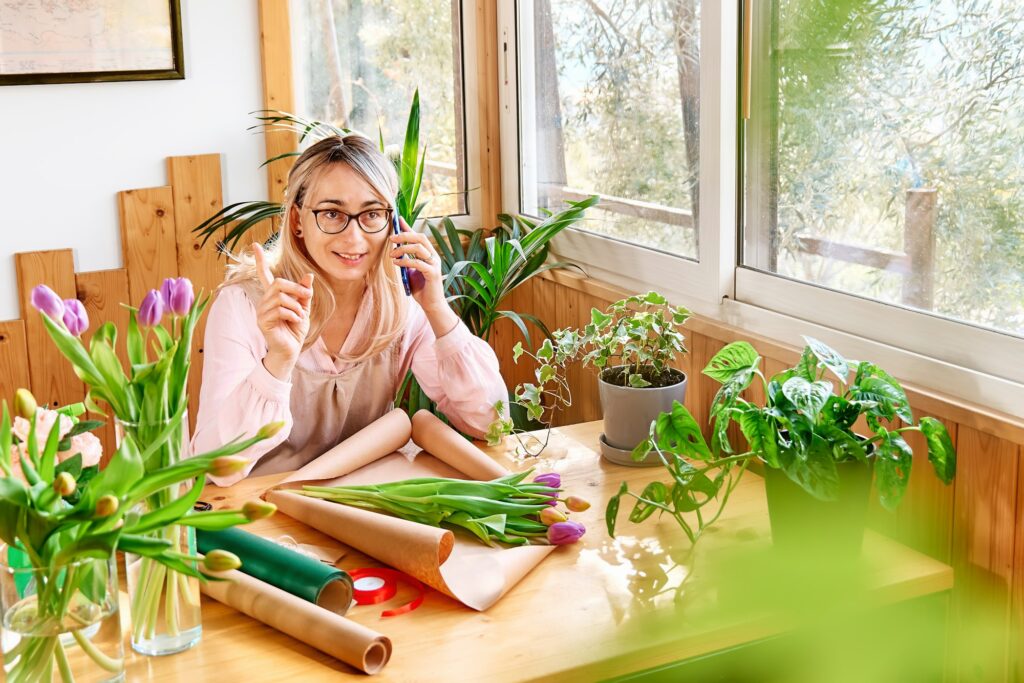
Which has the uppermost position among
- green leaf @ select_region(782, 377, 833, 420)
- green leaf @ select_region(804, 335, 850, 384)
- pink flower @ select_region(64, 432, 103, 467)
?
green leaf @ select_region(804, 335, 850, 384)

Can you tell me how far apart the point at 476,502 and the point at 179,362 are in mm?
513

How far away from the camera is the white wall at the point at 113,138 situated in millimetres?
2650

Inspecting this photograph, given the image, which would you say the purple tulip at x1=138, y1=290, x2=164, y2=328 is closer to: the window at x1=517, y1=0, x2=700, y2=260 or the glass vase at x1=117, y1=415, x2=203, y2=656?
the glass vase at x1=117, y1=415, x2=203, y2=656

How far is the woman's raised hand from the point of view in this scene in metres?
1.72

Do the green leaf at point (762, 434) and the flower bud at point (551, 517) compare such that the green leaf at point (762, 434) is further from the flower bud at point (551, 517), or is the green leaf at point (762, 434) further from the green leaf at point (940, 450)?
the flower bud at point (551, 517)

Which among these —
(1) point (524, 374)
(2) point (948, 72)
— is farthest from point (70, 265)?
(2) point (948, 72)

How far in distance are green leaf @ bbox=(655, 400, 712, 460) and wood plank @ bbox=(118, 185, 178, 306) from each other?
5.83 ft

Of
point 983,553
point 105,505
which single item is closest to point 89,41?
point 105,505

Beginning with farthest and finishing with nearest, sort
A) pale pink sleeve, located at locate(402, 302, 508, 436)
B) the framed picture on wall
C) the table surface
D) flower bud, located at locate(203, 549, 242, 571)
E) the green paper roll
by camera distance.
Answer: the framed picture on wall
pale pink sleeve, located at locate(402, 302, 508, 436)
the green paper roll
the table surface
flower bud, located at locate(203, 549, 242, 571)

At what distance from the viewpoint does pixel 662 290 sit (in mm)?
2250

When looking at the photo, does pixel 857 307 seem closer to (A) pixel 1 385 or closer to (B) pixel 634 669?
(B) pixel 634 669

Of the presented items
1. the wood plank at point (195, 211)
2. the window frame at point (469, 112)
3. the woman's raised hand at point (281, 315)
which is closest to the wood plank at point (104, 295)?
the wood plank at point (195, 211)

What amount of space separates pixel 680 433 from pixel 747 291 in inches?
23.9

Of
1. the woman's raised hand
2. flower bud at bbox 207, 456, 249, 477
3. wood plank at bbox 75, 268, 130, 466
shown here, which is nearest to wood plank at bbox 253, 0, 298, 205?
wood plank at bbox 75, 268, 130, 466
